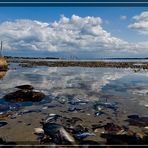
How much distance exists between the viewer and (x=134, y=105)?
39.7 feet

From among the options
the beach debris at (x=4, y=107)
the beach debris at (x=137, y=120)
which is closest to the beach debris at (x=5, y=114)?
the beach debris at (x=4, y=107)

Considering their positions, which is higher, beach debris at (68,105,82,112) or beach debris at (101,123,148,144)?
beach debris at (101,123,148,144)

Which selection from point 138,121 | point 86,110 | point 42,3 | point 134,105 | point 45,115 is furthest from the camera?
point 134,105

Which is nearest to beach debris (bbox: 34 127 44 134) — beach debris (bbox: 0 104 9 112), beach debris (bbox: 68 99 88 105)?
beach debris (bbox: 0 104 9 112)

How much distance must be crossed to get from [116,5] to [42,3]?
142 cm

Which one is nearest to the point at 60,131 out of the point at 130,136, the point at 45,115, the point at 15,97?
the point at 130,136

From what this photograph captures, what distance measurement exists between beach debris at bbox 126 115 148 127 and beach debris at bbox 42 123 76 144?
2.62 metres

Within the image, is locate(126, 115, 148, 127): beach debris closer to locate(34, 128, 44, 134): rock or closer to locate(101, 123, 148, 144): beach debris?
locate(101, 123, 148, 144): beach debris

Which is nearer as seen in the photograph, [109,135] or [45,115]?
[109,135]

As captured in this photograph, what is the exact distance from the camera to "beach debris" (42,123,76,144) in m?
6.87

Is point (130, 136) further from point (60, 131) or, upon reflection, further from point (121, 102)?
point (121, 102)

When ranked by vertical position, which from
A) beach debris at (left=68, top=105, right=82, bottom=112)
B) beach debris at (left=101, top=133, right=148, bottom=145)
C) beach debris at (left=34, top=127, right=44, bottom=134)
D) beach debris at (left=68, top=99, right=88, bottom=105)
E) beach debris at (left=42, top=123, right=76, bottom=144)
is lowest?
beach debris at (left=68, top=99, right=88, bottom=105)

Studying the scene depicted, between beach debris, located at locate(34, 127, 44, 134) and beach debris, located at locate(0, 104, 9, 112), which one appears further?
beach debris, located at locate(0, 104, 9, 112)

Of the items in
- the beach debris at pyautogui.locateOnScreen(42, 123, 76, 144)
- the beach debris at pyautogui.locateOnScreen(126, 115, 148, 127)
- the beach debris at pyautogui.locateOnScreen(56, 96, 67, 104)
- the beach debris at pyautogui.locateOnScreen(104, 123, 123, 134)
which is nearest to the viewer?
the beach debris at pyautogui.locateOnScreen(42, 123, 76, 144)
